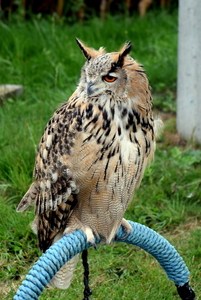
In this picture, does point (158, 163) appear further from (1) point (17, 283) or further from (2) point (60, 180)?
(2) point (60, 180)

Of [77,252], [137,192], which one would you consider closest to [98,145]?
[77,252]

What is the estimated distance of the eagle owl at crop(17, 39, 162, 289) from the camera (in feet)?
8.66

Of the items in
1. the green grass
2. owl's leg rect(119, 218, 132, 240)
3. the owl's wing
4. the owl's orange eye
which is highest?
the owl's orange eye

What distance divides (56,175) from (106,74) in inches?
22.8

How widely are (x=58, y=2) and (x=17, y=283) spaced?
5194mm

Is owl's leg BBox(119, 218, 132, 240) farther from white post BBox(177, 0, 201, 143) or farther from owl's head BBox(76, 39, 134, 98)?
white post BBox(177, 0, 201, 143)

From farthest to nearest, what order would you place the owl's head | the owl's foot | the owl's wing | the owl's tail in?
the owl's tail, the owl's foot, the owl's wing, the owl's head

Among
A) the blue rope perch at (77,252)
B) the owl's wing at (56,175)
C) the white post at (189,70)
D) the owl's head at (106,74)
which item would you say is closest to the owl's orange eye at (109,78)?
the owl's head at (106,74)

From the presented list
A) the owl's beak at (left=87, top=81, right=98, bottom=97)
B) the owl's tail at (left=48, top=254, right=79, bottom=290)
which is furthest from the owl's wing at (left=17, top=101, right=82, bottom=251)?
the owl's tail at (left=48, top=254, right=79, bottom=290)

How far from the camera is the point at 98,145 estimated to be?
2.67 meters

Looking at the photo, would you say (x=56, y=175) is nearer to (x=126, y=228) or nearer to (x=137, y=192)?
(x=126, y=228)

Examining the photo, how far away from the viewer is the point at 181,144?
5.19 metres

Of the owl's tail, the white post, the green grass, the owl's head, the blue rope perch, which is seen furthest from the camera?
the white post

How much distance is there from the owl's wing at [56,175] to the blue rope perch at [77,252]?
197 mm
